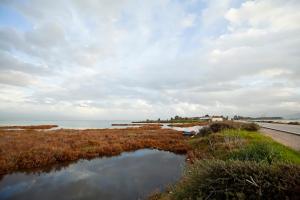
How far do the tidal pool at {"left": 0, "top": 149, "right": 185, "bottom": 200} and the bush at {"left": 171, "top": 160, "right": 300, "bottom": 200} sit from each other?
582 cm

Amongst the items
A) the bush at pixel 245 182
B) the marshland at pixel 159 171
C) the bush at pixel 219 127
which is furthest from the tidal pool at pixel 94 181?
the bush at pixel 219 127

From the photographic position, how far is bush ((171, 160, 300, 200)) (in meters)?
3.91

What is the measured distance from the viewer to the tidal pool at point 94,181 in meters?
10.3

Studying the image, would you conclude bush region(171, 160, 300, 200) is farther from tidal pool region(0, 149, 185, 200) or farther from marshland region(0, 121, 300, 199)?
tidal pool region(0, 149, 185, 200)

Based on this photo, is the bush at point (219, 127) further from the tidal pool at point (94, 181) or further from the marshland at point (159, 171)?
the tidal pool at point (94, 181)

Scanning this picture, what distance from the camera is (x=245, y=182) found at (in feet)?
14.1

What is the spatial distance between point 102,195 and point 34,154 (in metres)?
9.47

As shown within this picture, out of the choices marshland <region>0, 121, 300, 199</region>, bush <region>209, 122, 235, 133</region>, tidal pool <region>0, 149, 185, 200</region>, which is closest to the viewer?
marshland <region>0, 121, 300, 199</region>

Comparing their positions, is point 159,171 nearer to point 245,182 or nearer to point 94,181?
point 94,181

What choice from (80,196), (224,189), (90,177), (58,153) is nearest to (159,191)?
(80,196)

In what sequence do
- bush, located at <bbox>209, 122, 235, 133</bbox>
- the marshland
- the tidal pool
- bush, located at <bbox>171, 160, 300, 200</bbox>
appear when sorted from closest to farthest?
bush, located at <bbox>171, 160, 300, 200</bbox> → the marshland → the tidal pool → bush, located at <bbox>209, 122, 235, 133</bbox>

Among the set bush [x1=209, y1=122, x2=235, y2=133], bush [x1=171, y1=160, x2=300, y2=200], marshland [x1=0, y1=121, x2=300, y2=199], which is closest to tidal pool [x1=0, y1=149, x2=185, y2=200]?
marshland [x1=0, y1=121, x2=300, y2=199]

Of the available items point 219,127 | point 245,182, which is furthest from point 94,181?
point 219,127

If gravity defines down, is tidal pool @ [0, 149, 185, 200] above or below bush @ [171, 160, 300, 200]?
below
